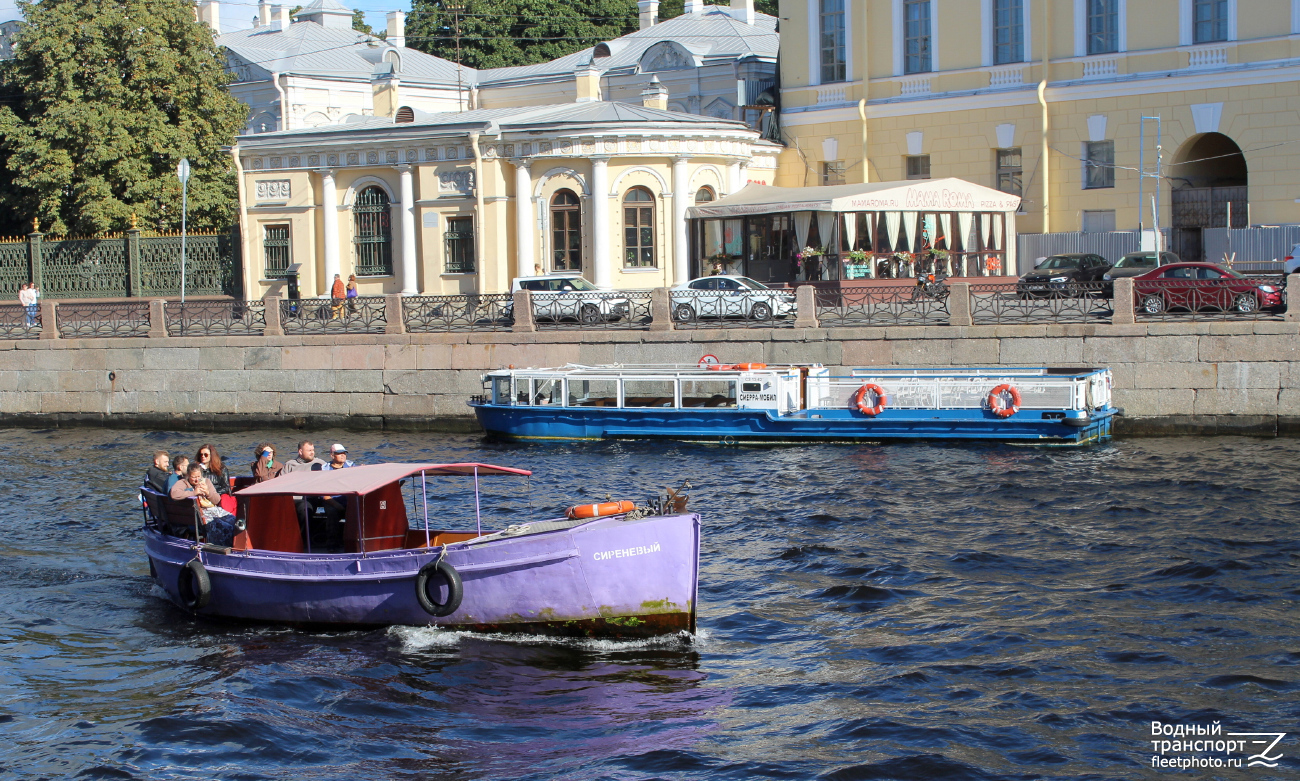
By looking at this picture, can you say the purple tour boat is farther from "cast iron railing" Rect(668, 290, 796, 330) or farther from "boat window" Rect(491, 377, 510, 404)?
"cast iron railing" Rect(668, 290, 796, 330)

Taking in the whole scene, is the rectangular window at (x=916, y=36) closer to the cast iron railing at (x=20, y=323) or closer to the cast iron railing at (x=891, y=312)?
the cast iron railing at (x=891, y=312)

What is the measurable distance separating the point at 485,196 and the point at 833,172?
9.66 m

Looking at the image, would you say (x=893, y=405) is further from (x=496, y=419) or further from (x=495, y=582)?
(x=495, y=582)

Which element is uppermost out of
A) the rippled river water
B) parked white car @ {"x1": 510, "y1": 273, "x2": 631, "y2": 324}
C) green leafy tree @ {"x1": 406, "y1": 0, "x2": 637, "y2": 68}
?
green leafy tree @ {"x1": 406, "y1": 0, "x2": 637, "y2": 68}

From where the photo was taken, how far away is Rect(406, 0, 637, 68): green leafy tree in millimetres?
52781

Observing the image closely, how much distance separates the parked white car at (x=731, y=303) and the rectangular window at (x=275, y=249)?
11141mm

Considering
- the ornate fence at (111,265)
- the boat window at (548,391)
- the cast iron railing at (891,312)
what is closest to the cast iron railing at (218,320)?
the ornate fence at (111,265)

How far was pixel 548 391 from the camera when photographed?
22.3 metres

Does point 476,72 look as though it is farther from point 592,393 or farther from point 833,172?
point 592,393

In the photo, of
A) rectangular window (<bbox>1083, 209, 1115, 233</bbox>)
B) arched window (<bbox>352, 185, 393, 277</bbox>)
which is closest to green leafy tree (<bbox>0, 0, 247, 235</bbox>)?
arched window (<bbox>352, 185, 393, 277</bbox>)

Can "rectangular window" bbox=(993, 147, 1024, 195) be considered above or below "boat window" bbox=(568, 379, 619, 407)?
above

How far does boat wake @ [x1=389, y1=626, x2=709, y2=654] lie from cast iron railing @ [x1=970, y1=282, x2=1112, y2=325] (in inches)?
493

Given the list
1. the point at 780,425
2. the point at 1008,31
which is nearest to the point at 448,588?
the point at 780,425

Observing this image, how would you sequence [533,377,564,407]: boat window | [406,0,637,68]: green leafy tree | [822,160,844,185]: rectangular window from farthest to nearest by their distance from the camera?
[406,0,637,68]: green leafy tree, [822,160,844,185]: rectangular window, [533,377,564,407]: boat window
